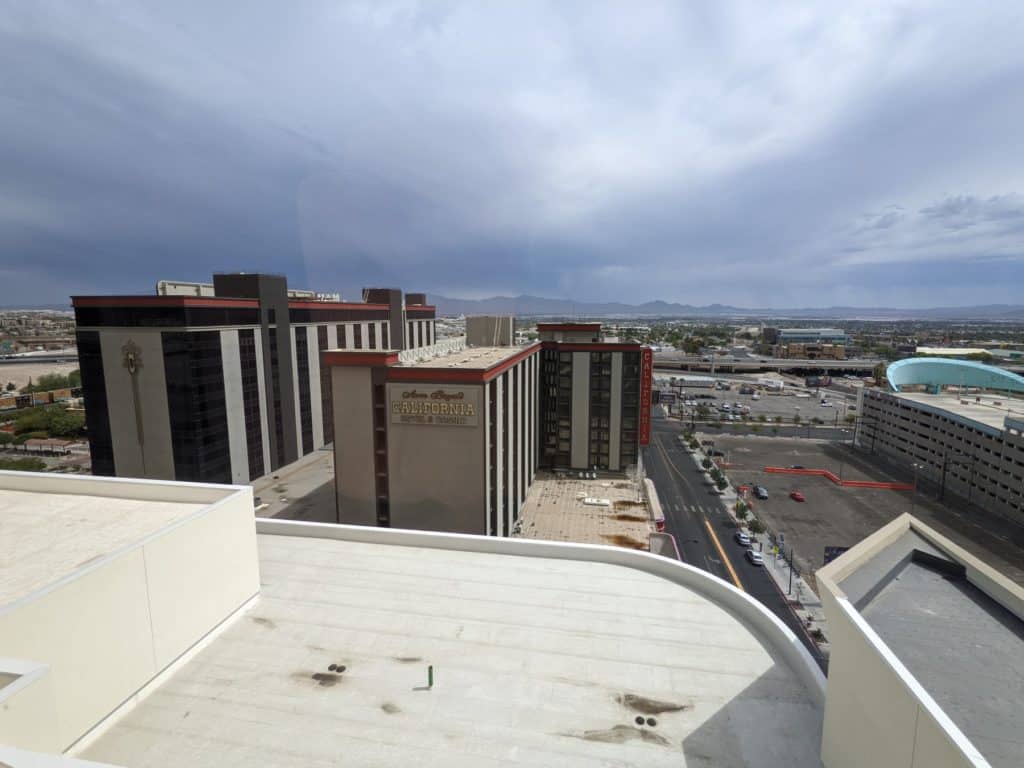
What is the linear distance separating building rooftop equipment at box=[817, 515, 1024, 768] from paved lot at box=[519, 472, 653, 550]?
23901mm

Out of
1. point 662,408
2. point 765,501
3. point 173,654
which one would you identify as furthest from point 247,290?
point 662,408

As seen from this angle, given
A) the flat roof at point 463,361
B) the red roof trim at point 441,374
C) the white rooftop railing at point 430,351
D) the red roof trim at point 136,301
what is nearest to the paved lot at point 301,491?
the red roof trim at point 441,374

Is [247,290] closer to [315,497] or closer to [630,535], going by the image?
[315,497]

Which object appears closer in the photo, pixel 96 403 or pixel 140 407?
pixel 140 407

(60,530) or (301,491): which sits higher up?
(60,530)

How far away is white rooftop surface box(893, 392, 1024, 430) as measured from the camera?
4535 centimetres

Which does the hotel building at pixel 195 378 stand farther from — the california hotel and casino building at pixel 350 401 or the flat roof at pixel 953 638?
the flat roof at pixel 953 638

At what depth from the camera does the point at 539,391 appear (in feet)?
150

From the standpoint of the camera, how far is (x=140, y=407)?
32312mm

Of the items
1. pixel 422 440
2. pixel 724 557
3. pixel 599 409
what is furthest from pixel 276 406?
pixel 724 557

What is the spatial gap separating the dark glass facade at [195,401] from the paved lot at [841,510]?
41.8 m

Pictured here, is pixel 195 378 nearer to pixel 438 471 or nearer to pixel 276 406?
pixel 276 406

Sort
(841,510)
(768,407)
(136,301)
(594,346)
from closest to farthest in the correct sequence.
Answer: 1. (136,301)
2. (841,510)
3. (594,346)
4. (768,407)

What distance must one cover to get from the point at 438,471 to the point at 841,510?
121 ft
